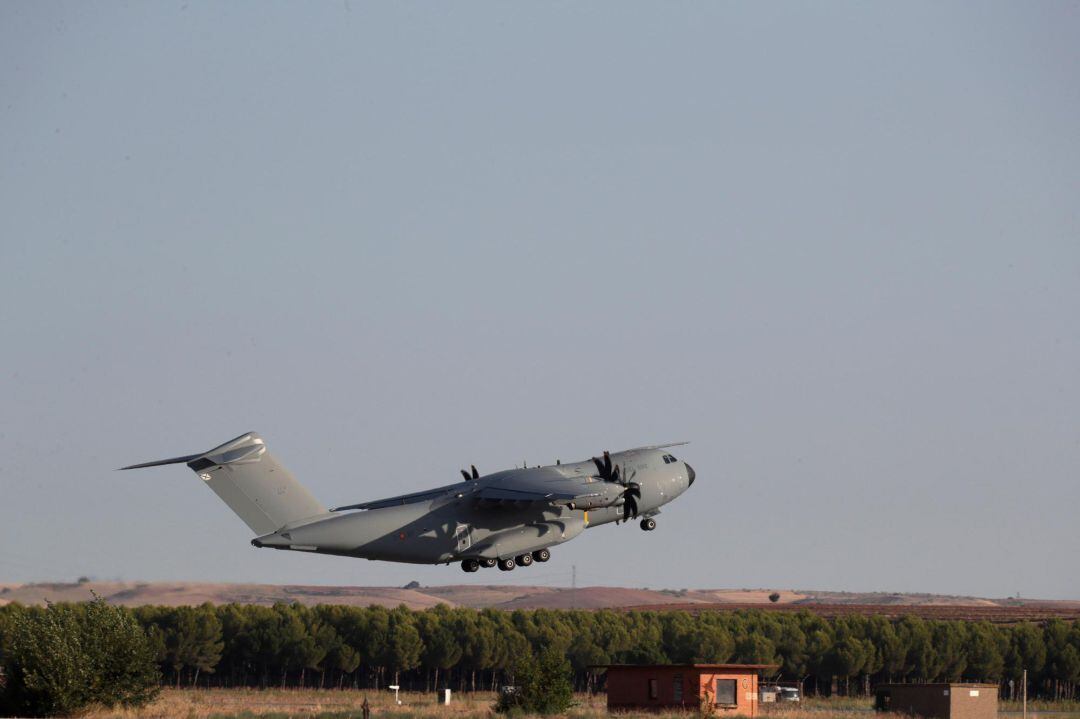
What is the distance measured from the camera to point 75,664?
6694 centimetres

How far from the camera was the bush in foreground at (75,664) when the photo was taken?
6631cm

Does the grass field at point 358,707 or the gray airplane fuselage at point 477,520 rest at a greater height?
the gray airplane fuselage at point 477,520

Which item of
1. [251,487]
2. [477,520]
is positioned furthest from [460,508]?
[251,487]

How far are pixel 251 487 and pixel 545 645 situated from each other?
5315cm

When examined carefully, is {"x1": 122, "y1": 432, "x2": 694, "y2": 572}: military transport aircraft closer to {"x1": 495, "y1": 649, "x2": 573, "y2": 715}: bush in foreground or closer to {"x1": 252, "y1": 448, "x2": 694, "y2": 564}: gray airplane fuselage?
{"x1": 252, "y1": 448, "x2": 694, "y2": 564}: gray airplane fuselage

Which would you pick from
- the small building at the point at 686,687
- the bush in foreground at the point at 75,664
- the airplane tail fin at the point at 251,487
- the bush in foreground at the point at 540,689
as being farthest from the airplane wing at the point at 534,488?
the bush in foreground at the point at 75,664

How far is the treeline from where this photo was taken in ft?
370

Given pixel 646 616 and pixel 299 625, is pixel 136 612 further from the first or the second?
pixel 646 616

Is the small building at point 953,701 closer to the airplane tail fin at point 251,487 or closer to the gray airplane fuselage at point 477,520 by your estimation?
the gray airplane fuselage at point 477,520

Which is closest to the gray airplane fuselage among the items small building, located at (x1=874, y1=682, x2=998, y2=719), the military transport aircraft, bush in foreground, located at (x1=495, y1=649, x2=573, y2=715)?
the military transport aircraft

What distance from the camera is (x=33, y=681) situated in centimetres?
6575

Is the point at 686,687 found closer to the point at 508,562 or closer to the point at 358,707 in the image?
the point at 508,562

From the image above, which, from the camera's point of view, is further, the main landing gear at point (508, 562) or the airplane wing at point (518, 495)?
the main landing gear at point (508, 562)

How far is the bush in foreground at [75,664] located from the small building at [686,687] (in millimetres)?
21828
